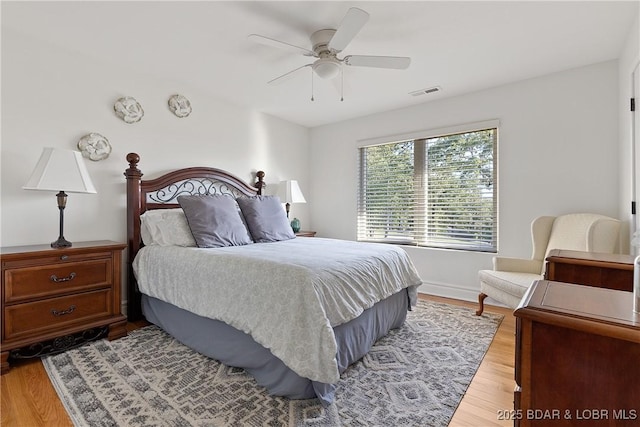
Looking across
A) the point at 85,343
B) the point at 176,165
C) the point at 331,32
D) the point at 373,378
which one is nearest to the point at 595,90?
the point at 331,32

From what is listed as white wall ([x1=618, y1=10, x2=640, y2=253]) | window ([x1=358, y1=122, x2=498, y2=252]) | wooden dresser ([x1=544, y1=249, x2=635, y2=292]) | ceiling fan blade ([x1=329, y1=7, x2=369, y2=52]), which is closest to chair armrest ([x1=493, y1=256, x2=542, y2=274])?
window ([x1=358, y1=122, x2=498, y2=252])

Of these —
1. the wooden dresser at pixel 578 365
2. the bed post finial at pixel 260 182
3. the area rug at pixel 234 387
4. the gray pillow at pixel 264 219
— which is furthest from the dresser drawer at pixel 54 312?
the wooden dresser at pixel 578 365

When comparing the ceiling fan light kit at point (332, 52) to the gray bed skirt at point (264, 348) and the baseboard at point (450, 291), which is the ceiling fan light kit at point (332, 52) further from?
the baseboard at point (450, 291)

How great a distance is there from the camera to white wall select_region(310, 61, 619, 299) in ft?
9.08

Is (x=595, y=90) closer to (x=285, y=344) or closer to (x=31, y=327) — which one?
(x=285, y=344)

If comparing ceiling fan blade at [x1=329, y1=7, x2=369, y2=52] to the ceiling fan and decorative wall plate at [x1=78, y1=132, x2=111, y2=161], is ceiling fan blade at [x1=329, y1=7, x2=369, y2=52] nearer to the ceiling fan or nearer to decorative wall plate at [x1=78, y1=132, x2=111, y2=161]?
the ceiling fan

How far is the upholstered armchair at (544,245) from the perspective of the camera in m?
2.27

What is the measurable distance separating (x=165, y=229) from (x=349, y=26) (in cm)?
223

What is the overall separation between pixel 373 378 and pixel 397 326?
850 mm

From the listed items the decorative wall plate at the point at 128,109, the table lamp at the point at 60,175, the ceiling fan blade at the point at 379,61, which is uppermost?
the ceiling fan blade at the point at 379,61

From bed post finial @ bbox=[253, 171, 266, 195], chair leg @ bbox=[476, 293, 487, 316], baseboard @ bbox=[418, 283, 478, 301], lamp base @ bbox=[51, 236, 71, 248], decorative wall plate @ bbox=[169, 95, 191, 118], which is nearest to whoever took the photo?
lamp base @ bbox=[51, 236, 71, 248]

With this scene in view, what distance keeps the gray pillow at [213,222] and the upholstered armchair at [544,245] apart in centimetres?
235

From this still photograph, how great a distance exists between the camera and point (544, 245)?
287cm

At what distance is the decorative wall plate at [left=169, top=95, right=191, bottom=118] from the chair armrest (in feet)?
12.0
